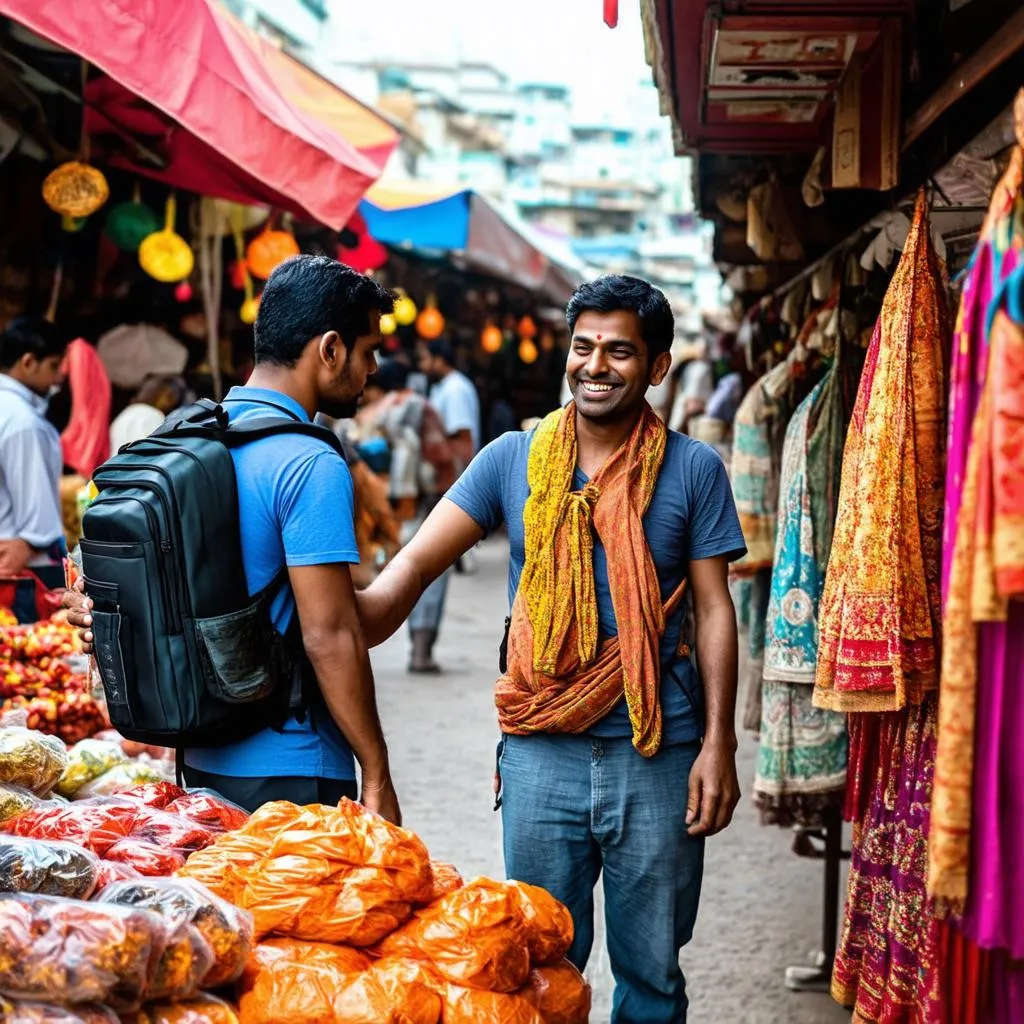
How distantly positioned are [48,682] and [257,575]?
176 centimetres

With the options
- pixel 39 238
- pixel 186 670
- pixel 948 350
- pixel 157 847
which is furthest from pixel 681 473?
pixel 39 238

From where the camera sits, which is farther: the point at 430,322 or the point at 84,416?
the point at 430,322

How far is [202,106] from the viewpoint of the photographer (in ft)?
16.8

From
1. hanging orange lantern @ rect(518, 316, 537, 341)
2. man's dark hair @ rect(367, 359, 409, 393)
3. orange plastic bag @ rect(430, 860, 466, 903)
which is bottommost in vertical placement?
orange plastic bag @ rect(430, 860, 466, 903)

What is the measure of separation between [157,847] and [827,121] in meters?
3.00

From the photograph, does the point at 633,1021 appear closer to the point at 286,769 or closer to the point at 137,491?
→ the point at 286,769

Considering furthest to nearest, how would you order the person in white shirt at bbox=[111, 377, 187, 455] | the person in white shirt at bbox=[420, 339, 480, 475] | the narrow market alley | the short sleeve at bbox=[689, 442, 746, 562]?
the person in white shirt at bbox=[420, 339, 480, 475] → the person in white shirt at bbox=[111, 377, 187, 455] → the narrow market alley → the short sleeve at bbox=[689, 442, 746, 562]

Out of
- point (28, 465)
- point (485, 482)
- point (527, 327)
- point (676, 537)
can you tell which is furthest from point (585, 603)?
point (527, 327)

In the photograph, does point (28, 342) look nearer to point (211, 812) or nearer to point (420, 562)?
point (420, 562)

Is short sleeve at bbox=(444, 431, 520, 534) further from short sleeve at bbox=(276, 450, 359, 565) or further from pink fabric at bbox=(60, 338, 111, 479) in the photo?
pink fabric at bbox=(60, 338, 111, 479)

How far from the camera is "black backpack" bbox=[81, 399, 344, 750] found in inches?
103

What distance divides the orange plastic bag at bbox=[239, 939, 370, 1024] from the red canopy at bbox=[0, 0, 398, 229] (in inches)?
128

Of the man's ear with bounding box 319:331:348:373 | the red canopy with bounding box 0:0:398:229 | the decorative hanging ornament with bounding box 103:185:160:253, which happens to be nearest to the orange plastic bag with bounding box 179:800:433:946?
the man's ear with bounding box 319:331:348:373

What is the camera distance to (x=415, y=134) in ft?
102
